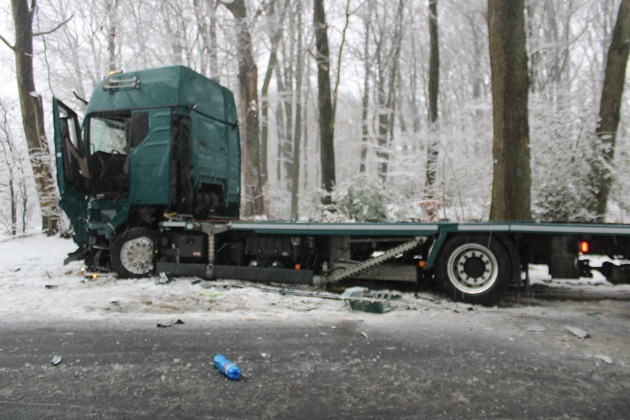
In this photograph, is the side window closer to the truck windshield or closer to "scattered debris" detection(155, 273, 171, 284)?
the truck windshield

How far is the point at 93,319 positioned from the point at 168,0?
47.0ft

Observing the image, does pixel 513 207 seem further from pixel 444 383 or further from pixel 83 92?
pixel 83 92

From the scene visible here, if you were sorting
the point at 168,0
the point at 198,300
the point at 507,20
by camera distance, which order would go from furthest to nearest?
the point at 168,0, the point at 507,20, the point at 198,300

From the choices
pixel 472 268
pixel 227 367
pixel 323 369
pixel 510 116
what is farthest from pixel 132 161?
pixel 510 116

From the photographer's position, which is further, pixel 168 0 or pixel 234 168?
pixel 168 0

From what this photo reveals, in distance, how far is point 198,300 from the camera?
577cm

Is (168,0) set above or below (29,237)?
above

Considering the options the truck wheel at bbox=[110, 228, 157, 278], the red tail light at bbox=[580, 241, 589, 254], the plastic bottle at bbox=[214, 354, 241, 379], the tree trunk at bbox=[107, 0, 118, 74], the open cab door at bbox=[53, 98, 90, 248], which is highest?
the tree trunk at bbox=[107, 0, 118, 74]

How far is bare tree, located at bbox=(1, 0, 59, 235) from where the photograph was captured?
13.1 metres

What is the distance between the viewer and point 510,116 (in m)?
7.83

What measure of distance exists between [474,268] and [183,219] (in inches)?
178

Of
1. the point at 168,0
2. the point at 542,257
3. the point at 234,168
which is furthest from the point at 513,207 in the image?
the point at 168,0

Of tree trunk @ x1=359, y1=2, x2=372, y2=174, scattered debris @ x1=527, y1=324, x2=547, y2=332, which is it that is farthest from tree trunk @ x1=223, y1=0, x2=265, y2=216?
scattered debris @ x1=527, y1=324, x2=547, y2=332

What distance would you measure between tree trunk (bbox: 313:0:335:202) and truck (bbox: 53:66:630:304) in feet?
19.5
